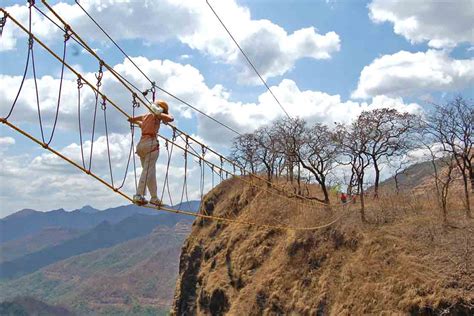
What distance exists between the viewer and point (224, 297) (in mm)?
27266

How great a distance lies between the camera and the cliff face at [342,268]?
15.4 meters

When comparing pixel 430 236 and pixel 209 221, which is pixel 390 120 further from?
pixel 209 221

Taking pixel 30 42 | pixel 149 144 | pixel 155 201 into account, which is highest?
pixel 30 42

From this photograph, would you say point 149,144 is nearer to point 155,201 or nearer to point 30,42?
point 155,201

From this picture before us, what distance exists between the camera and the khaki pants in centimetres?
894

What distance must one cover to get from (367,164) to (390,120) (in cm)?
311

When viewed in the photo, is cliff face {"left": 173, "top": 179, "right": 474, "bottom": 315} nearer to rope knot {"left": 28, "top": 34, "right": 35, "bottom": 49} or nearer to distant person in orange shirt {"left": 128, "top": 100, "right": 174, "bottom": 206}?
distant person in orange shirt {"left": 128, "top": 100, "right": 174, "bottom": 206}

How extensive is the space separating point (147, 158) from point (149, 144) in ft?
0.92

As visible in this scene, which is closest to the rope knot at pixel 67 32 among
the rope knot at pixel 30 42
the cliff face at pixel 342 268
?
the rope knot at pixel 30 42

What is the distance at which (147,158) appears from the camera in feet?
29.5

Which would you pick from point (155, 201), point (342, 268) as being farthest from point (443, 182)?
point (155, 201)

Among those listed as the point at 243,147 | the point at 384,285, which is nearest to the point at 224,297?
the point at 384,285

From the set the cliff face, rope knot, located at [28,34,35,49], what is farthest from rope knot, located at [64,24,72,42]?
the cliff face

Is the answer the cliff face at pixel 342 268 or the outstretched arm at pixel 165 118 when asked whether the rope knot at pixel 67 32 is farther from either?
the cliff face at pixel 342 268
